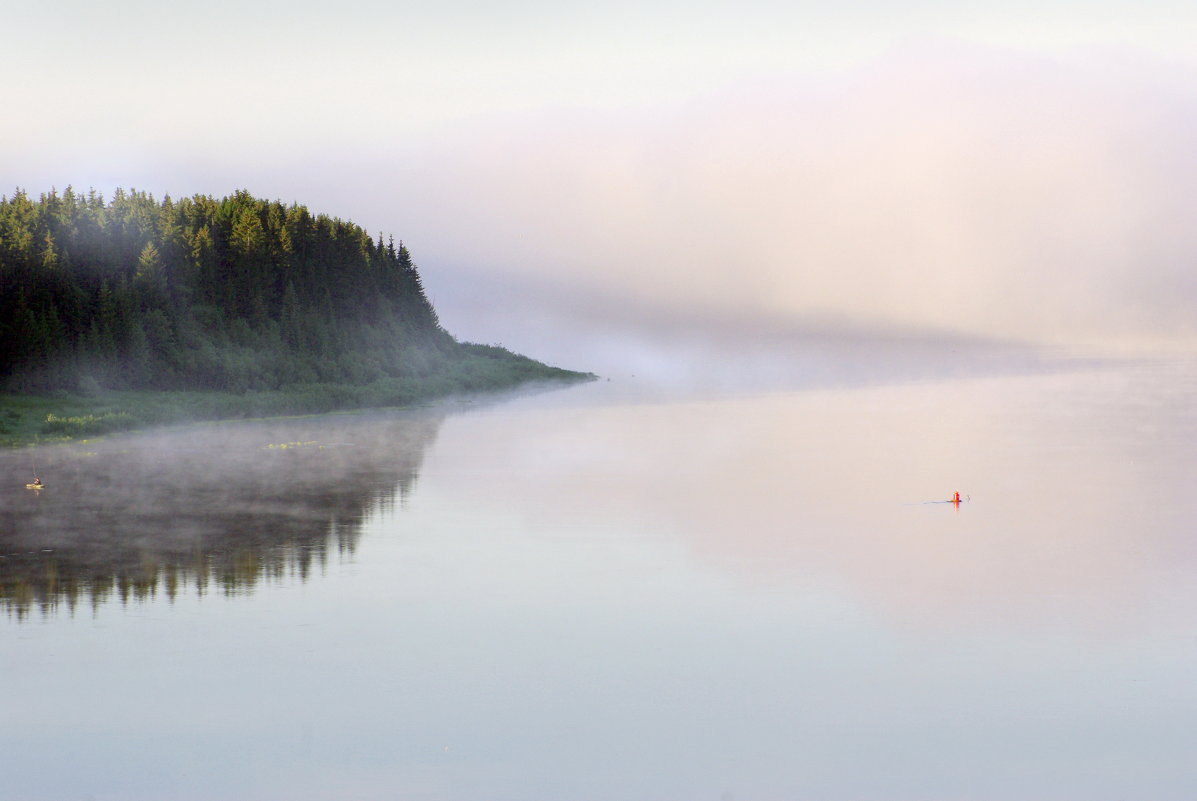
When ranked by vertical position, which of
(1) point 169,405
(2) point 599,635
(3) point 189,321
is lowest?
(2) point 599,635

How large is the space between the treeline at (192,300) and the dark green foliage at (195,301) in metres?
0.13

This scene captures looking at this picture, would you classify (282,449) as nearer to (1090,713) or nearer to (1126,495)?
(1126,495)

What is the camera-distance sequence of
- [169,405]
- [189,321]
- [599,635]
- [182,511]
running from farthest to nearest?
[189,321] → [169,405] → [182,511] → [599,635]

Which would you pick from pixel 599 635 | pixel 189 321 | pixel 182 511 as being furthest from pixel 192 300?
pixel 599 635

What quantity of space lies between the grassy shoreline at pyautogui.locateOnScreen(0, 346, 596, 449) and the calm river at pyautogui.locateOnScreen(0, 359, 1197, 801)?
16238mm

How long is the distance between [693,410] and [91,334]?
38.9m

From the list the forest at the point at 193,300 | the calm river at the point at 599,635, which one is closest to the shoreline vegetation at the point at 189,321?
the forest at the point at 193,300

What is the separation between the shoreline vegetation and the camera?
70.7m

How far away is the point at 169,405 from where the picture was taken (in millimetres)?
73125

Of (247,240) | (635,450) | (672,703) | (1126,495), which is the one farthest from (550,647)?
(247,240)

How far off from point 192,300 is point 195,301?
566 mm

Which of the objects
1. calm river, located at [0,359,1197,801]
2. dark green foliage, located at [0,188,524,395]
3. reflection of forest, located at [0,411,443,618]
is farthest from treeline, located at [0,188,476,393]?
calm river, located at [0,359,1197,801]

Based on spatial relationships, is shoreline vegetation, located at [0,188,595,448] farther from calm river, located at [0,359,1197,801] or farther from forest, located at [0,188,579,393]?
calm river, located at [0,359,1197,801]

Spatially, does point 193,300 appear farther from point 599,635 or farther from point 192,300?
point 599,635
